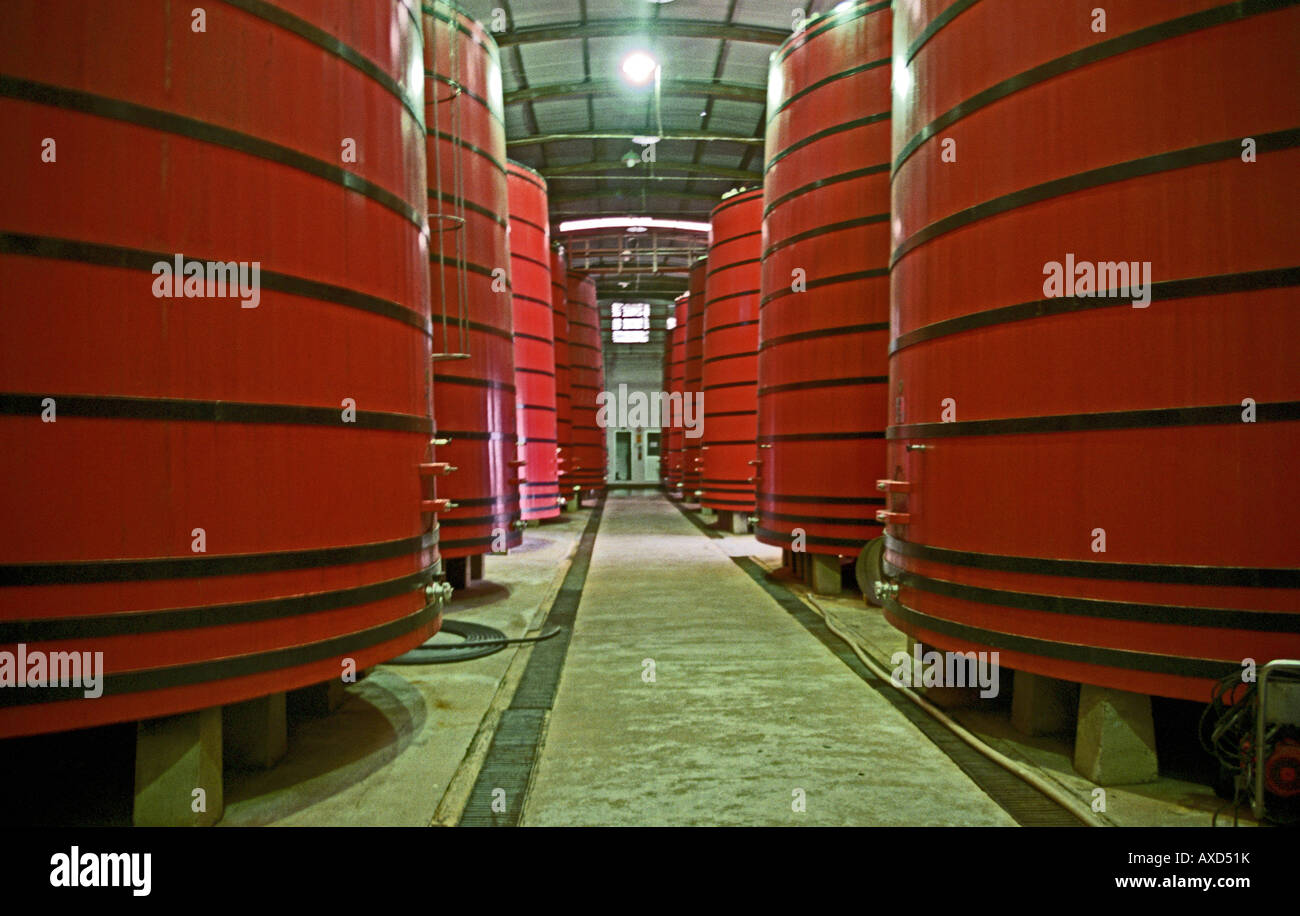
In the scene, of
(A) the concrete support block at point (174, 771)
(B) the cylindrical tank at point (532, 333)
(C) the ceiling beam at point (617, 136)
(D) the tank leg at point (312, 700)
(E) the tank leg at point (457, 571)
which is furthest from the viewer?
(C) the ceiling beam at point (617, 136)

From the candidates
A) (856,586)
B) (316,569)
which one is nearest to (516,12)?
(856,586)

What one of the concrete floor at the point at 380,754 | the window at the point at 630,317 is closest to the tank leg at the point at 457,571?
the concrete floor at the point at 380,754

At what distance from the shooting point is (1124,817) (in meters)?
2.14

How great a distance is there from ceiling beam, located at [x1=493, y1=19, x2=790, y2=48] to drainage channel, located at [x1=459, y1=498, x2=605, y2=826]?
324 inches

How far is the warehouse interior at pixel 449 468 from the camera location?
1864mm

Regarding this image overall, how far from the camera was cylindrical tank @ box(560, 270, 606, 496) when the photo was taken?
14898 millimetres

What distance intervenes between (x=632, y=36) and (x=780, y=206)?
6.04 meters

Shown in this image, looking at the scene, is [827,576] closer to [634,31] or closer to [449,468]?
[449,468]

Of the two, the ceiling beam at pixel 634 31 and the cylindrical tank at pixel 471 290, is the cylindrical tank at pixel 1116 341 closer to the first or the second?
the cylindrical tank at pixel 471 290

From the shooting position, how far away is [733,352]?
9508 millimetres

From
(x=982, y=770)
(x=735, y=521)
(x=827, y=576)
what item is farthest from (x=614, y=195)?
(x=982, y=770)

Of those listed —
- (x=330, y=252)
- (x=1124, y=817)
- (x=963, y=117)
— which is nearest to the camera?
(x=1124, y=817)

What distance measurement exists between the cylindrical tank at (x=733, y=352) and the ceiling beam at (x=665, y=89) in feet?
10.3

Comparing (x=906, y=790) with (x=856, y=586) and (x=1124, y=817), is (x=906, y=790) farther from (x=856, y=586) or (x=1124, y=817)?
(x=856, y=586)
